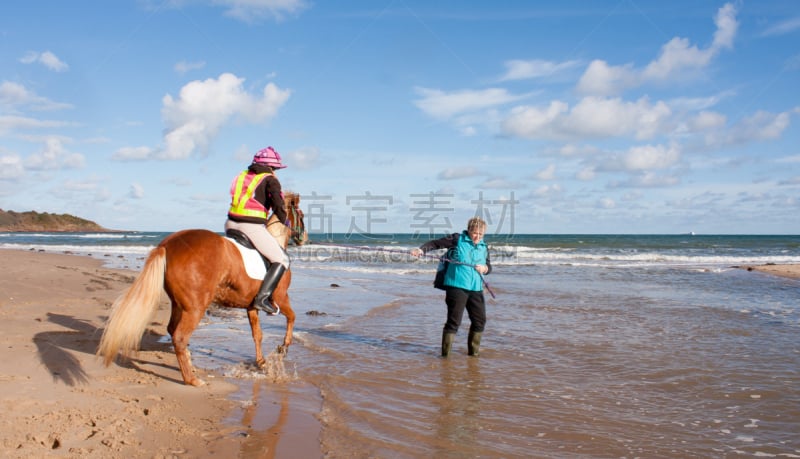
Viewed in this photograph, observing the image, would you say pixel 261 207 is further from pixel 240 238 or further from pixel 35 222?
pixel 35 222

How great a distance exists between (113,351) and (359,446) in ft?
8.73

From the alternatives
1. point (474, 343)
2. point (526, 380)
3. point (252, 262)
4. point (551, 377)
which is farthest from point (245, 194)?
point (551, 377)

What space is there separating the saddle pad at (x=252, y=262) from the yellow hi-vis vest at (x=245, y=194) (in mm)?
369

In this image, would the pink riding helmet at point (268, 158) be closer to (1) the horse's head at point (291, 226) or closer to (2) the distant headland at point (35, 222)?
(1) the horse's head at point (291, 226)

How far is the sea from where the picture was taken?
4.24 metres

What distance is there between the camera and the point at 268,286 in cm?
607

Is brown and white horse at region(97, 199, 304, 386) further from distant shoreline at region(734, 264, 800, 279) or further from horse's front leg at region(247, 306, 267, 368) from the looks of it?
distant shoreline at region(734, 264, 800, 279)

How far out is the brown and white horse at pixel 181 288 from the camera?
4.98 metres

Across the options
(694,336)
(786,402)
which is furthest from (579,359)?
(694,336)

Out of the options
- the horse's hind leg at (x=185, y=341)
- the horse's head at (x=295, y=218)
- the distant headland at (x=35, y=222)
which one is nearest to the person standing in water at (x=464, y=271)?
the horse's head at (x=295, y=218)

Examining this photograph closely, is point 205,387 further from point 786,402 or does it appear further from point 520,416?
point 786,402

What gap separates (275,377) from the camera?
5855mm

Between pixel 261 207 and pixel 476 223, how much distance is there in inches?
109

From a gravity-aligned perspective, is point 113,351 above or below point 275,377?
above
